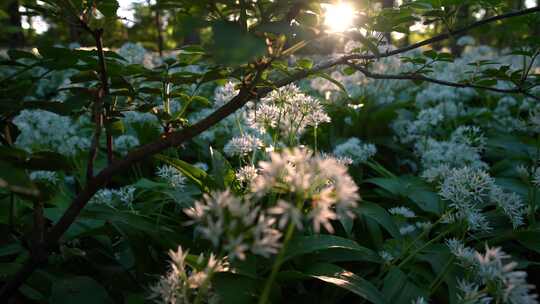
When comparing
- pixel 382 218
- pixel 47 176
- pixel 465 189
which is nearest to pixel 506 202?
pixel 465 189

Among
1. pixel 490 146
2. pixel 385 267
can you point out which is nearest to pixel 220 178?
pixel 385 267

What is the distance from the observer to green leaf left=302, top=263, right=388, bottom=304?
1625 millimetres

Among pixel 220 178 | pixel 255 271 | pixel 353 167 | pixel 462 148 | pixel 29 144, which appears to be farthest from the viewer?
pixel 29 144

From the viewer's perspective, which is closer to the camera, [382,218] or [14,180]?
[14,180]

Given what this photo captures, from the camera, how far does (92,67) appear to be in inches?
57.6

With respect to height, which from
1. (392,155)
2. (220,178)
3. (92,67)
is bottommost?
(392,155)

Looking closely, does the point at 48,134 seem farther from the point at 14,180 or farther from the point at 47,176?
the point at 14,180

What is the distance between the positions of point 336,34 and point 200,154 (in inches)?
112

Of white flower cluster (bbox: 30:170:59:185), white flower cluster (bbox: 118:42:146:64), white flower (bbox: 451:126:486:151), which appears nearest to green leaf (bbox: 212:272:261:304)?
white flower cluster (bbox: 30:170:59:185)

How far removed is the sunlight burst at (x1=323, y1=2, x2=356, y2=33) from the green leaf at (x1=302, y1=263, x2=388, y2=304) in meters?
0.87

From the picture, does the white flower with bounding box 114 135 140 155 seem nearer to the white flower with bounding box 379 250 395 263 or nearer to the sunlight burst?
the white flower with bounding box 379 250 395 263

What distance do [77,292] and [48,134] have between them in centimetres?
236

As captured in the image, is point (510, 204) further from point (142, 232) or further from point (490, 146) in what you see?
point (490, 146)

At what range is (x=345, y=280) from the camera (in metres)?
1.70
